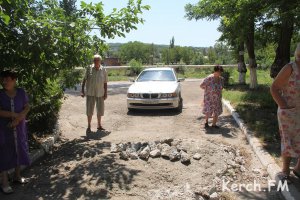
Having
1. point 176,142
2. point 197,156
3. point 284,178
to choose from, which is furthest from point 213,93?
point 284,178

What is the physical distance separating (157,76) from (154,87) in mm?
1240

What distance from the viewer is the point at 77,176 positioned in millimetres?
5547

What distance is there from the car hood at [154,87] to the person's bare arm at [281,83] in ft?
22.2

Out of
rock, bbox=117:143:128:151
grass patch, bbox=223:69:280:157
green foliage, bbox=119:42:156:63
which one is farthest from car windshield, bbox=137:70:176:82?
green foliage, bbox=119:42:156:63

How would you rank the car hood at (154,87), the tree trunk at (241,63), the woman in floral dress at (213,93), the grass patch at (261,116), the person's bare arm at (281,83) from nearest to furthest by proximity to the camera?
1. the person's bare arm at (281,83)
2. the grass patch at (261,116)
3. the woman in floral dress at (213,93)
4. the car hood at (154,87)
5. the tree trunk at (241,63)

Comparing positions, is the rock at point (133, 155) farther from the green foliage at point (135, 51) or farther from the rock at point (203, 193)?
the green foliage at point (135, 51)

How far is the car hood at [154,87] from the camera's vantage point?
11.7m

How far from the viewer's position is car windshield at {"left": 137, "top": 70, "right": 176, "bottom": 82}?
1301cm

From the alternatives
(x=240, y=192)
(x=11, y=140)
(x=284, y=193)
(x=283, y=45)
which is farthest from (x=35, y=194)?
(x=283, y=45)

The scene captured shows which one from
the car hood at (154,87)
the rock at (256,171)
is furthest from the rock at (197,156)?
the car hood at (154,87)

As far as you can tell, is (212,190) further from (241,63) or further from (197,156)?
(241,63)

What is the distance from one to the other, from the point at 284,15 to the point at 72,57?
5294 mm

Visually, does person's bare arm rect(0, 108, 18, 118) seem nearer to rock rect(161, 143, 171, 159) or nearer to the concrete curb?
rock rect(161, 143, 171, 159)

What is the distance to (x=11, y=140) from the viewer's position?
5199 mm
